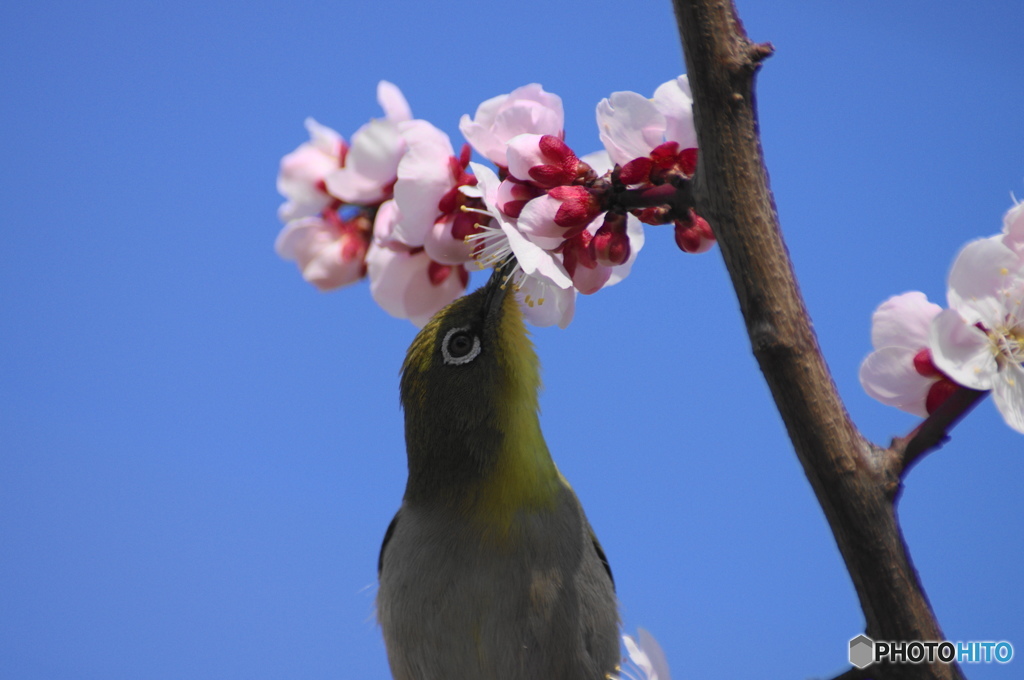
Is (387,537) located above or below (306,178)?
below

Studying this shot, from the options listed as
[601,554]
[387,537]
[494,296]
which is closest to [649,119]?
[494,296]

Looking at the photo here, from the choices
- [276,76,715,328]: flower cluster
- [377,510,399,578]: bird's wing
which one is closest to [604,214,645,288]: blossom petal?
[276,76,715,328]: flower cluster

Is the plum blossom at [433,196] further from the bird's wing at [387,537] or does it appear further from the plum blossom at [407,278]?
the bird's wing at [387,537]

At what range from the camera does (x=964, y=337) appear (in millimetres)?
783

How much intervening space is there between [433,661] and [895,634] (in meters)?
1.01

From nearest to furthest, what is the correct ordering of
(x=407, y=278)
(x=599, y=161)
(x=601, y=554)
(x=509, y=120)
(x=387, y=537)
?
1. (x=509, y=120)
2. (x=599, y=161)
3. (x=407, y=278)
4. (x=601, y=554)
5. (x=387, y=537)

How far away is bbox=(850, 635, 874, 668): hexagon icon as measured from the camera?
2.45ft

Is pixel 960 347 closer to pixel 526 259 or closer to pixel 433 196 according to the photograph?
pixel 526 259

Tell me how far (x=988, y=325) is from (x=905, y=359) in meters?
0.09

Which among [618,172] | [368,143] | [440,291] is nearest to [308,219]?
[368,143]

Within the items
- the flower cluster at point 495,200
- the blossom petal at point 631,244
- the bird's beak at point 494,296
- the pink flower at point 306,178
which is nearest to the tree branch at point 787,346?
the flower cluster at point 495,200

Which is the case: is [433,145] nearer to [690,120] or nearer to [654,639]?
[690,120]

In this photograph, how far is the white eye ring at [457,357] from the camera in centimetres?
163

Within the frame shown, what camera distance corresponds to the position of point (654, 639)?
0.98 m
